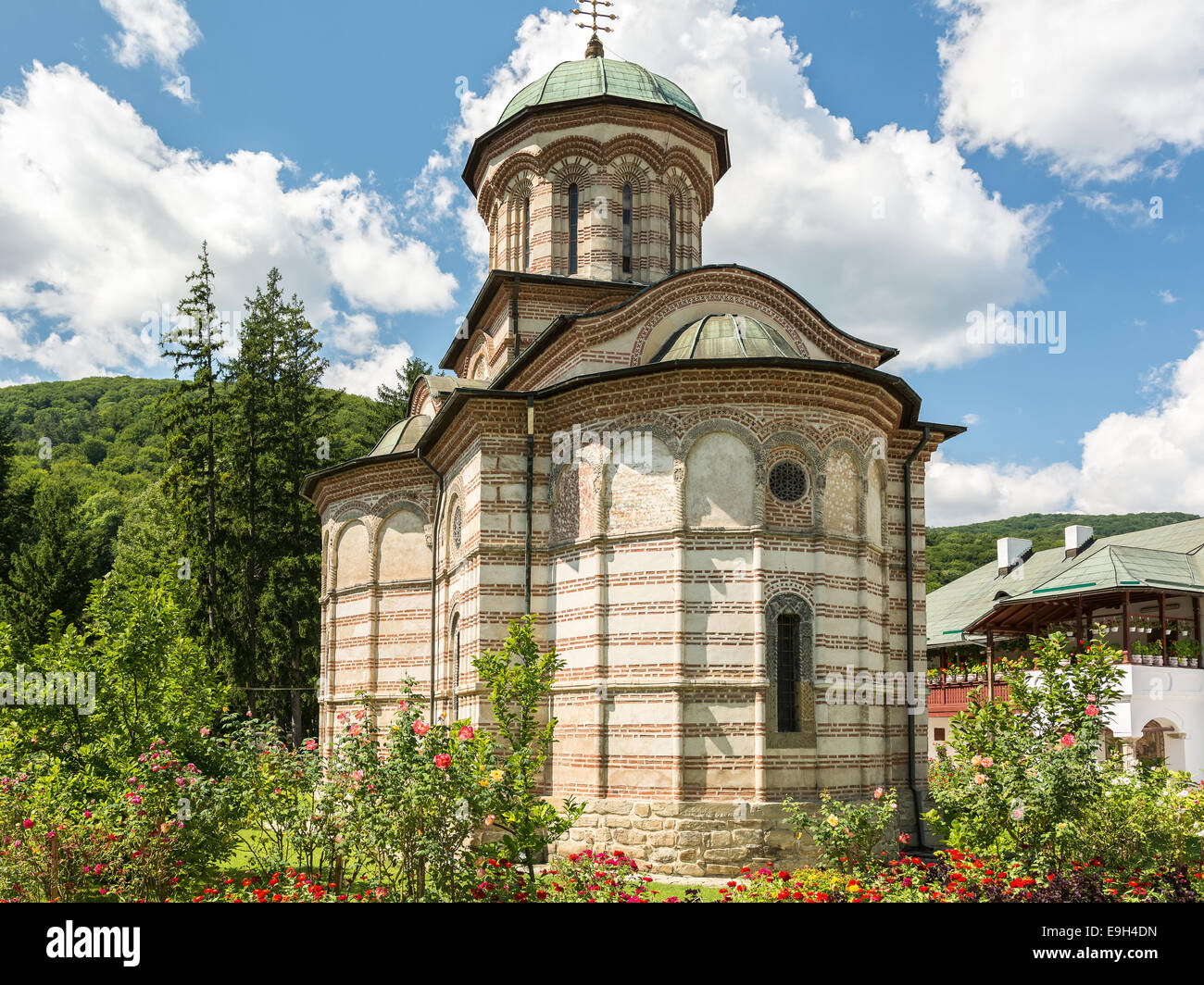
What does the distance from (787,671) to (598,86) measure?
1087 cm

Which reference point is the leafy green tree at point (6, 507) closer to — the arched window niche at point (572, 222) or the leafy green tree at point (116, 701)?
the arched window niche at point (572, 222)

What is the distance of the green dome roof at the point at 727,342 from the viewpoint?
38.1 feet

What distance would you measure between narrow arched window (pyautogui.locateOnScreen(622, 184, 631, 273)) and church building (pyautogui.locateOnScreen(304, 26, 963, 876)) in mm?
759

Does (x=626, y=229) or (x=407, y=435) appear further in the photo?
(x=407, y=435)

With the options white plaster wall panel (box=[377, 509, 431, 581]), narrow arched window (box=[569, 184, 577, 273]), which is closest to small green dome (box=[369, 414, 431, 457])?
white plaster wall panel (box=[377, 509, 431, 581])

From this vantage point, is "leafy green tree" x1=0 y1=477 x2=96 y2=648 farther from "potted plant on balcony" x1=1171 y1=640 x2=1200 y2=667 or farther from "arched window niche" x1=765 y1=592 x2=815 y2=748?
"potted plant on balcony" x1=1171 y1=640 x2=1200 y2=667

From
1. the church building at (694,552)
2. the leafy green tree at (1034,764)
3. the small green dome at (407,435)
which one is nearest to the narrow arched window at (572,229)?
the church building at (694,552)

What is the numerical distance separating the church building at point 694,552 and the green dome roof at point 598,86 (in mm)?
3609

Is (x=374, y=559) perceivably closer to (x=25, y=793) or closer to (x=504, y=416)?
(x=504, y=416)

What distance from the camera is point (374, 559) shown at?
16266 mm

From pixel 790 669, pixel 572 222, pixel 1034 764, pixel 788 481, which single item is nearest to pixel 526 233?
pixel 572 222

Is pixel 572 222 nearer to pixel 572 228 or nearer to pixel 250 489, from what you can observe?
pixel 572 228

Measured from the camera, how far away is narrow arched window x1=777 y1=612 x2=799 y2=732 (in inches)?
427

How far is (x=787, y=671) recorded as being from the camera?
10953mm
